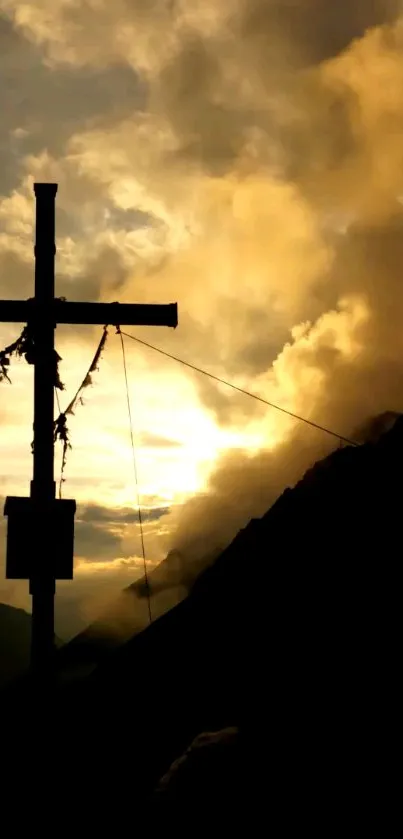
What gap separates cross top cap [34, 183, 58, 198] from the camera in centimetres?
904

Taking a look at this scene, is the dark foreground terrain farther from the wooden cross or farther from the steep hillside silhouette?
the wooden cross

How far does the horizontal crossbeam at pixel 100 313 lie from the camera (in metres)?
9.13

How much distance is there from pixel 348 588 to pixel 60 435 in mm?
24014

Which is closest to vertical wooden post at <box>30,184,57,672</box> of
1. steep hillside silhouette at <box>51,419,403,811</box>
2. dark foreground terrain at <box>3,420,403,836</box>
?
dark foreground terrain at <box>3,420,403,836</box>

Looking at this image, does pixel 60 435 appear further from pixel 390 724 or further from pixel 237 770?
pixel 390 724

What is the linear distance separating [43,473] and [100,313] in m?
2.03

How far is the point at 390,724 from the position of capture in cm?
1678

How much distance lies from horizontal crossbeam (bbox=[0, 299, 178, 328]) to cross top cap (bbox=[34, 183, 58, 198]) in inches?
44.9

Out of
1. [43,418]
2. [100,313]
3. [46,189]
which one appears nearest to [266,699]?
[100,313]

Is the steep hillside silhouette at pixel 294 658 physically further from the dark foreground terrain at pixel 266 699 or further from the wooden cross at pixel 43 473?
the wooden cross at pixel 43 473

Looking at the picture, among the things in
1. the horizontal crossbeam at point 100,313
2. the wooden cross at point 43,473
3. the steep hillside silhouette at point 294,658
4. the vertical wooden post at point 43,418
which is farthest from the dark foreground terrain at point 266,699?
the horizontal crossbeam at point 100,313

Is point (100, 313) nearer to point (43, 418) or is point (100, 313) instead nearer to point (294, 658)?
point (43, 418)

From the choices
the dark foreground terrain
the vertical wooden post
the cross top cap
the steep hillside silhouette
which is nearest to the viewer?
the vertical wooden post

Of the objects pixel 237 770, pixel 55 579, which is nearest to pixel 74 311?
pixel 55 579
